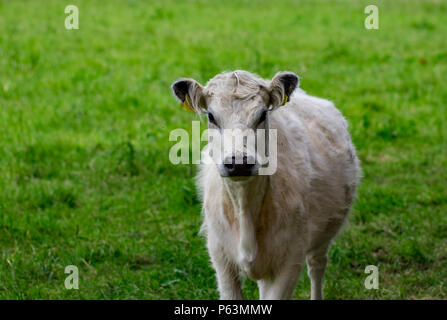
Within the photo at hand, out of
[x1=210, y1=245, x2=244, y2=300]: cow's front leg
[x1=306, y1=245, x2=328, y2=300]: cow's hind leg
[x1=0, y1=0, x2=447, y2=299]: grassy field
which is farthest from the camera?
[x1=0, y1=0, x2=447, y2=299]: grassy field

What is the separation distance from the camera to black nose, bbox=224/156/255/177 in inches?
177

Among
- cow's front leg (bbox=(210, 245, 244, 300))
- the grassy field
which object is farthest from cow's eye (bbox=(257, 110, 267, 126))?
the grassy field

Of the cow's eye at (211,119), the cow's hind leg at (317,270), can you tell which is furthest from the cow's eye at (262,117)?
the cow's hind leg at (317,270)

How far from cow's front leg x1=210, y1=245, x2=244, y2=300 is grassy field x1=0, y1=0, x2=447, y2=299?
1.08 metres

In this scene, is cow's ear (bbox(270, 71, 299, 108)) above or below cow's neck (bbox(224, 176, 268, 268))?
above

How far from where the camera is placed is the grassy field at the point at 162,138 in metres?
6.84

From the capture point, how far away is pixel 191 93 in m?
5.08

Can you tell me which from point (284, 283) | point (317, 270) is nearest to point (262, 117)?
point (284, 283)

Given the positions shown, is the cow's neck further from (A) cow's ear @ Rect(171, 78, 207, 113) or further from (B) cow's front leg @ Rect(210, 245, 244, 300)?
(A) cow's ear @ Rect(171, 78, 207, 113)

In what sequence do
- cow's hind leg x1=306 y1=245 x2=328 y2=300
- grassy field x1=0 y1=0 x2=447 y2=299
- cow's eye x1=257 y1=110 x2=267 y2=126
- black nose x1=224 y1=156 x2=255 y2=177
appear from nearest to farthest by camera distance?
black nose x1=224 y1=156 x2=255 y2=177, cow's eye x1=257 y1=110 x2=267 y2=126, cow's hind leg x1=306 y1=245 x2=328 y2=300, grassy field x1=0 y1=0 x2=447 y2=299

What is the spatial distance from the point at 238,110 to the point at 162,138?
199 inches
